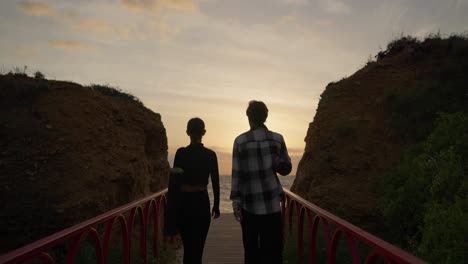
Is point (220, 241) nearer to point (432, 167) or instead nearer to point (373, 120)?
point (432, 167)

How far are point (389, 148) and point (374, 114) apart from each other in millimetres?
1827

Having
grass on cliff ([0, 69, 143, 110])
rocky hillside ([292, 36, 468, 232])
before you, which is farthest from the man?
grass on cliff ([0, 69, 143, 110])

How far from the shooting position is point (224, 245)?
9.55 metres

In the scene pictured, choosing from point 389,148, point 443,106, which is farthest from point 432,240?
point 443,106

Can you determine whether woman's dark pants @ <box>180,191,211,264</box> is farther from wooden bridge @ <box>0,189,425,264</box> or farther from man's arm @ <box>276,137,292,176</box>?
man's arm @ <box>276,137,292,176</box>

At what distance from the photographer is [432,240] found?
659 cm

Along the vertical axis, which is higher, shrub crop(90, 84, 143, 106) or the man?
shrub crop(90, 84, 143, 106)

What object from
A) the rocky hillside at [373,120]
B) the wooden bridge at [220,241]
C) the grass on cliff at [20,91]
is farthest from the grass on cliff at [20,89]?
the rocky hillside at [373,120]

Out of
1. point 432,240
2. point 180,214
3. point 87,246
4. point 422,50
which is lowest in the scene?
point 87,246

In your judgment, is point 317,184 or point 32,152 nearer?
point 32,152

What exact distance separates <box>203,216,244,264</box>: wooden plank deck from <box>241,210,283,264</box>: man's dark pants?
3441 mm

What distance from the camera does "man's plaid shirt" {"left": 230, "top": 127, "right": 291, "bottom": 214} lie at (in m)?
4.48

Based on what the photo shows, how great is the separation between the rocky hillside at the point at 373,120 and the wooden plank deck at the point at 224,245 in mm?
2695

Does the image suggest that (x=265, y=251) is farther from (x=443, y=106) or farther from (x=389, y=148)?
(x=443, y=106)
